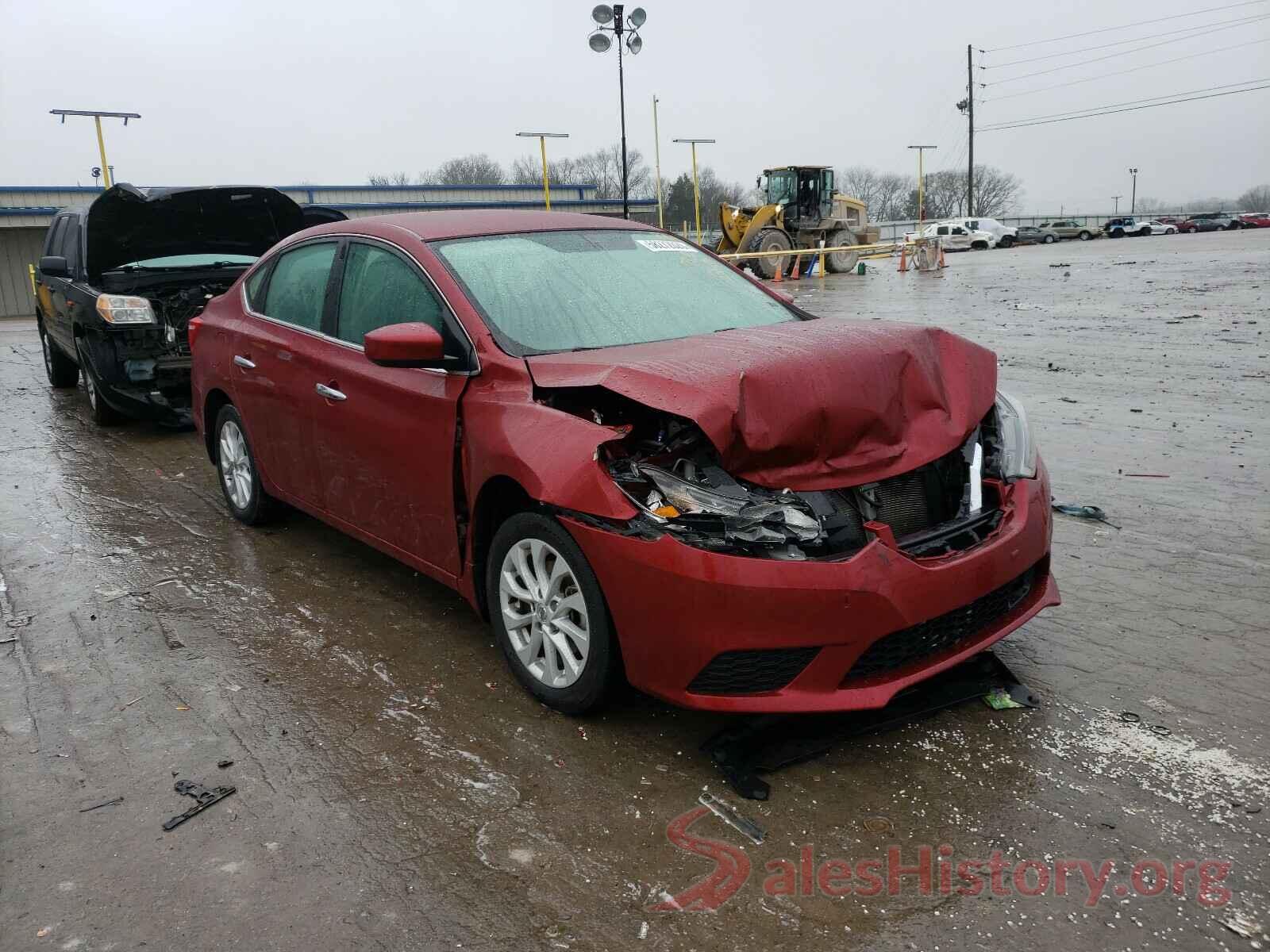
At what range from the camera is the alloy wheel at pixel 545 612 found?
3189 millimetres

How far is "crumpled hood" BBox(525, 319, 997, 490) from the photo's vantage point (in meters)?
2.97

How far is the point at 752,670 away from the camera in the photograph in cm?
288

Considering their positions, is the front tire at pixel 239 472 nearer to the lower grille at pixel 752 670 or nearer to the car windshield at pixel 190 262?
the lower grille at pixel 752 670

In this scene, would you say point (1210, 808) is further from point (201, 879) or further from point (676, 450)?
point (201, 879)

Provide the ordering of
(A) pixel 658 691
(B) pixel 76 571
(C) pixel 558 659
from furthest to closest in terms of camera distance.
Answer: (B) pixel 76 571, (C) pixel 558 659, (A) pixel 658 691

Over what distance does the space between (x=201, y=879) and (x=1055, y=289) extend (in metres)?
19.4

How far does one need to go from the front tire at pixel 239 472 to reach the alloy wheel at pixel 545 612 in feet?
8.23

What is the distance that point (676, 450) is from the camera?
3170mm

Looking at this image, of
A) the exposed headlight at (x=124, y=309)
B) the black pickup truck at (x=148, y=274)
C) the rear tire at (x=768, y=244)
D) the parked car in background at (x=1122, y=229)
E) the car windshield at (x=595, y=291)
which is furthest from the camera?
the parked car in background at (x=1122, y=229)

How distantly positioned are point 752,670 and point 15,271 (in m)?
42.7

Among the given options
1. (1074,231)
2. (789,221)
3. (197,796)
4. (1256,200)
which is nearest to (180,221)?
(197,796)

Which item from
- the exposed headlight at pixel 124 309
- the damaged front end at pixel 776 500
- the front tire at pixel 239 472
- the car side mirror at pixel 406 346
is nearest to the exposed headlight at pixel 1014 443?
the damaged front end at pixel 776 500

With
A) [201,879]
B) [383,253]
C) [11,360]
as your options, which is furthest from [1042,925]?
[11,360]

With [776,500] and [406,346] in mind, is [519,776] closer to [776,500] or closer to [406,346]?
[776,500]
